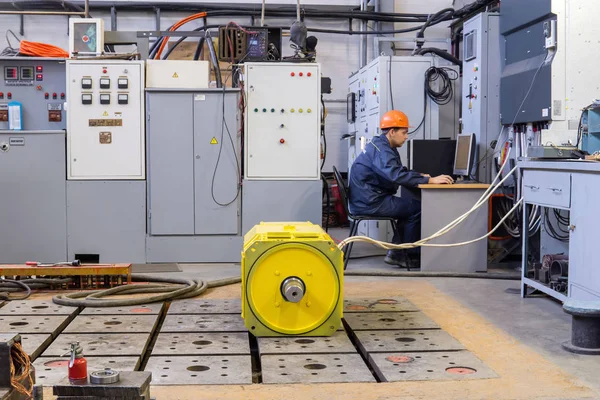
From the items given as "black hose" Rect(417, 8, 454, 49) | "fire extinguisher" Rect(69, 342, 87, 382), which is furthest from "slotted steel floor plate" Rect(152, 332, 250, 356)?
"black hose" Rect(417, 8, 454, 49)

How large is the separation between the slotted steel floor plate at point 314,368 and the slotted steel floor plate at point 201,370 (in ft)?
0.29

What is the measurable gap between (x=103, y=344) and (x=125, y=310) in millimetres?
742

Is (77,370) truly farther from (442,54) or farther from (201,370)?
(442,54)

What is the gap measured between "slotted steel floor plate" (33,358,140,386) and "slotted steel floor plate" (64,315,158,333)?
0.49 m

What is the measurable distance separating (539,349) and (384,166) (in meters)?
2.45

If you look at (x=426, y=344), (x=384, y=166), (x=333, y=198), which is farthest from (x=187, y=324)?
(x=333, y=198)

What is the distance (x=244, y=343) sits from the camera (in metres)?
3.21

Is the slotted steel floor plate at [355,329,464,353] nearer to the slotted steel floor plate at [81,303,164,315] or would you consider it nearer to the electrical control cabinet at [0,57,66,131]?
the slotted steel floor plate at [81,303,164,315]

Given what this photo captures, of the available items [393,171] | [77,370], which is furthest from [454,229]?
[77,370]

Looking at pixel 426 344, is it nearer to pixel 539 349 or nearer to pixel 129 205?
pixel 539 349

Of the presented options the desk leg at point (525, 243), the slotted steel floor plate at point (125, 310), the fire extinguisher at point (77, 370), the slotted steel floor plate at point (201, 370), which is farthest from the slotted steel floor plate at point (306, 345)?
the desk leg at point (525, 243)

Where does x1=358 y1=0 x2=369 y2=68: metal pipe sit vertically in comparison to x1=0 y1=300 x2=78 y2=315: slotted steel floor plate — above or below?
above

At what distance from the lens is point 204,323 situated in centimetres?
356

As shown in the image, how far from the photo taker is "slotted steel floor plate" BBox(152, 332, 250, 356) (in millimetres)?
3043
